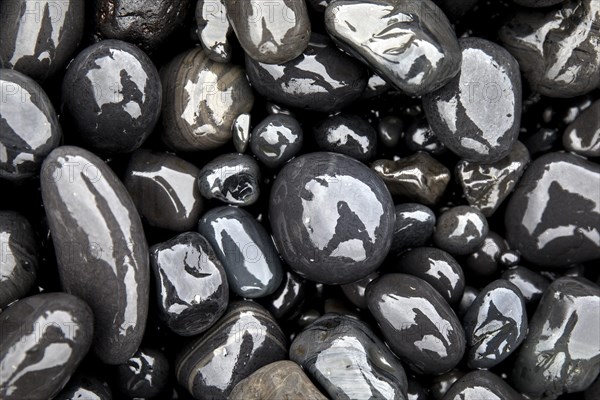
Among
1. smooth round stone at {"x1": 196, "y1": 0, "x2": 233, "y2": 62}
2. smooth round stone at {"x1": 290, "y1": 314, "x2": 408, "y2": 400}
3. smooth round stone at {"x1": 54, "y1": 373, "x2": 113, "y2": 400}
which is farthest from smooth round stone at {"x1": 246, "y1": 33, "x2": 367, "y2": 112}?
smooth round stone at {"x1": 54, "y1": 373, "x2": 113, "y2": 400}

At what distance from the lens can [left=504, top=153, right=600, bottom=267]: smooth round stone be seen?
7.37 feet

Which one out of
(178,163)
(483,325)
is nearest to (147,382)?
(178,163)

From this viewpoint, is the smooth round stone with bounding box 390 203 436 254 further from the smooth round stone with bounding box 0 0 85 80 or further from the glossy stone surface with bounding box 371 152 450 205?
the smooth round stone with bounding box 0 0 85 80

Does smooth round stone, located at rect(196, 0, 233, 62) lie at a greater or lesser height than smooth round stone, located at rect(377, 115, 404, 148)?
greater

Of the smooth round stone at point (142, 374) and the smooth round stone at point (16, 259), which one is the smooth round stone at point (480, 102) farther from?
the smooth round stone at point (16, 259)

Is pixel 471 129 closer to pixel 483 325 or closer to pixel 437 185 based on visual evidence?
pixel 437 185

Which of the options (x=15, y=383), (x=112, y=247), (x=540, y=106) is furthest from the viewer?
(x=540, y=106)

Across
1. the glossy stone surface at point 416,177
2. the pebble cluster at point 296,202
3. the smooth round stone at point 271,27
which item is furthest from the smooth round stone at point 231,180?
the glossy stone surface at point 416,177

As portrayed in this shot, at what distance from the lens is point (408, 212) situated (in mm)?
2195

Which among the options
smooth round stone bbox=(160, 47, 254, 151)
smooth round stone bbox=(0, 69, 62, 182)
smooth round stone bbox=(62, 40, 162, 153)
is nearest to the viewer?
smooth round stone bbox=(0, 69, 62, 182)

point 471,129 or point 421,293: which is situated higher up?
point 471,129

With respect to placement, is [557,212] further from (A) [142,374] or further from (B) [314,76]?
(A) [142,374]

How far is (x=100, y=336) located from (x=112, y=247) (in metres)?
0.31

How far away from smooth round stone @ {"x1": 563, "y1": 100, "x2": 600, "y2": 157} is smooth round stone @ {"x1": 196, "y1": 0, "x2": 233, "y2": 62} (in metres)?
1.44
